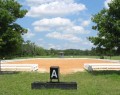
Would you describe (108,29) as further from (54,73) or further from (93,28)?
(54,73)

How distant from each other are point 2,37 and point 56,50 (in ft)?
340

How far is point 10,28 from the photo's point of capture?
26.2 meters

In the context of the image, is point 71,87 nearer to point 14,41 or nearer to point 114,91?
point 114,91

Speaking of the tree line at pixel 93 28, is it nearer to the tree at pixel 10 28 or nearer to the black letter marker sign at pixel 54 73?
the tree at pixel 10 28

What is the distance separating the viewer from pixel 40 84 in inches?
615

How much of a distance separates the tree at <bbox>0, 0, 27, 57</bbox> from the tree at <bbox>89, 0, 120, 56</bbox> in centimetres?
538

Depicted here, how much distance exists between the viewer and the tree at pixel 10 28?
25516 mm

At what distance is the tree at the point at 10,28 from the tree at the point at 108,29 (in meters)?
5.38

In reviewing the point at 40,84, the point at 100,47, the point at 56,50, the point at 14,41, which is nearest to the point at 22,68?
the point at 14,41

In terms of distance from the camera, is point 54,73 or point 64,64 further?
point 64,64

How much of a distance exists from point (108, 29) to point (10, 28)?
712 cm

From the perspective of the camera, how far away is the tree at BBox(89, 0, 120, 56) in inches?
991

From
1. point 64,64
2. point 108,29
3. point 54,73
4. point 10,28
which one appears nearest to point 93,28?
point 108,29

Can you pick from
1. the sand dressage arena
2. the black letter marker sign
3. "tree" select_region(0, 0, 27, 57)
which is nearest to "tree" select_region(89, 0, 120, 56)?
the sand dressage arena
